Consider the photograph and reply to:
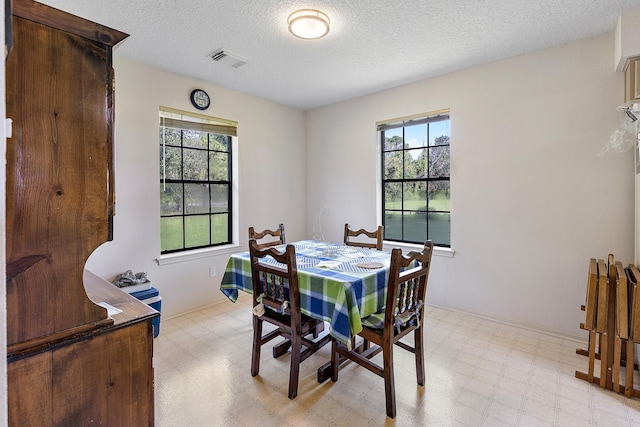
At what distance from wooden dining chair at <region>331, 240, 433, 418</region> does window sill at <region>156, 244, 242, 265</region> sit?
202 cm

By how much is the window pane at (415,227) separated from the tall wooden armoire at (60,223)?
3114mm

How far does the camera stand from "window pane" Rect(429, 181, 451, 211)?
11.1 ft

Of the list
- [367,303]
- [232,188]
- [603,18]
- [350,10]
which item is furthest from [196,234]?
[603,18]

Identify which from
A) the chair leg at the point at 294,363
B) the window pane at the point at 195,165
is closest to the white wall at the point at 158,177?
the window pane at the point at 195,165

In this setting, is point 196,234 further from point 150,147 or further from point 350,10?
point 350,10

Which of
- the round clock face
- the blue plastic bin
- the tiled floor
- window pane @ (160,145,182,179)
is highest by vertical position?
the round clock face

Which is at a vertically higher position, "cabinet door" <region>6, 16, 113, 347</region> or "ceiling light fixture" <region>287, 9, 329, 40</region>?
"ceiling light fixture" <region>287, 9, 329, 40</region>

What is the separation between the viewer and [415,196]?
362cm

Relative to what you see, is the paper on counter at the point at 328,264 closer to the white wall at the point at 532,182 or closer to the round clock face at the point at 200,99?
the white wall at the point at 532,182

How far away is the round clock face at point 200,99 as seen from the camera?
3307 mm

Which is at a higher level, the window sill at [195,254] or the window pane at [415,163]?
the window pane at [415,163]

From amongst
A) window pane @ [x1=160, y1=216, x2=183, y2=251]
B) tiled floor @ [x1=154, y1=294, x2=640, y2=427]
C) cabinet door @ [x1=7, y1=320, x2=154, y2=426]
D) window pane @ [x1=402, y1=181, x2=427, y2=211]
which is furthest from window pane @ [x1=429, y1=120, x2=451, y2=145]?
cabinet door @ [x1=7, y1=320, x2=154, y2=426]

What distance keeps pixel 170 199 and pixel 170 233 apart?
0.36 m

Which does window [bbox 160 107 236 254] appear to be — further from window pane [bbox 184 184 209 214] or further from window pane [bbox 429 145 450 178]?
window pane [bbox 429 145 450 178]
